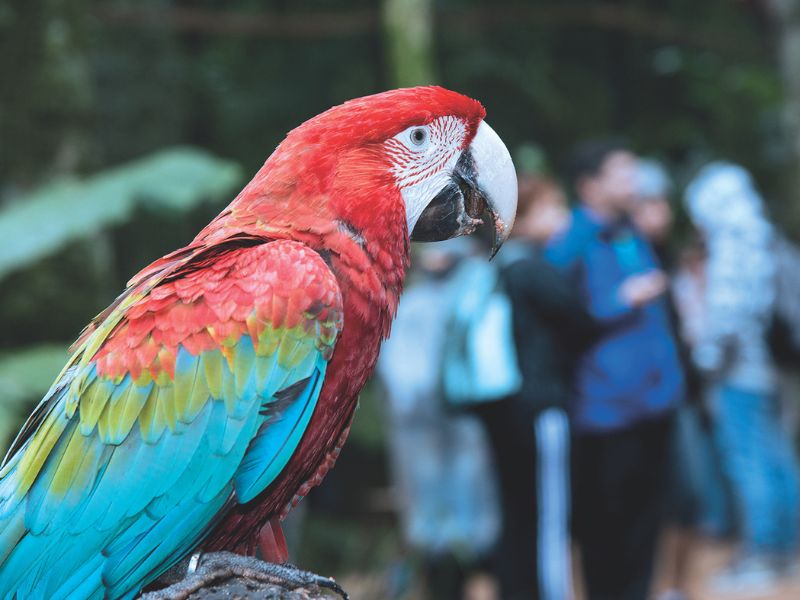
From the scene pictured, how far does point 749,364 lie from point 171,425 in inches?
152

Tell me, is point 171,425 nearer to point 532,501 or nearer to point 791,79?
point 532,501

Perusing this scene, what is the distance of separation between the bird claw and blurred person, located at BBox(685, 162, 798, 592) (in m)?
3.61

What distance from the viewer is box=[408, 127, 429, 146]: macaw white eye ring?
1.93 metres

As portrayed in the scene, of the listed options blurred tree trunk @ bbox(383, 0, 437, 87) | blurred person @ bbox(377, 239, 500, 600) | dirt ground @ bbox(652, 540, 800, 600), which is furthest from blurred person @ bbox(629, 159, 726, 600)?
blurred tree trunk @ bbox(383, 0, 437, 87)

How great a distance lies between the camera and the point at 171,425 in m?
1.76

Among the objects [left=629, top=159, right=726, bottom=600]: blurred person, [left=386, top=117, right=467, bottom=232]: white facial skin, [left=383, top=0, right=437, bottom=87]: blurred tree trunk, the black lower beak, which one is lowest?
[left=629, top=159, right=726, bottom=600]: blurred person

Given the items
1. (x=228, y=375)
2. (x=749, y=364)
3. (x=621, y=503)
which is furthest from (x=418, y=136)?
(x=749, y=364)

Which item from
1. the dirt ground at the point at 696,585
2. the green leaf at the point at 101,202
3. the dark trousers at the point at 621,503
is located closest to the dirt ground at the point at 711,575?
the dirt ground at the point at 696,585

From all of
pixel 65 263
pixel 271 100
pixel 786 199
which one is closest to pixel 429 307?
pixel 65 263

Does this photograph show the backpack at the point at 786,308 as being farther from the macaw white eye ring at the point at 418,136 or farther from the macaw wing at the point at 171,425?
the macaw wing at the point at 171,425

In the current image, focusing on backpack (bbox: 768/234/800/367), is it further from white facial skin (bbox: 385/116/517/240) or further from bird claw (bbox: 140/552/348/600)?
bird claw (bbox: 140/552/348/600)

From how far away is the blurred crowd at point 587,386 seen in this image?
371cm

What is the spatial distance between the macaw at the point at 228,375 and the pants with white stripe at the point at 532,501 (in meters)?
1.92

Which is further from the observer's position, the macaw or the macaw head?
the macaw head
